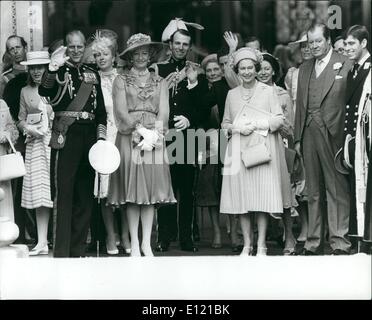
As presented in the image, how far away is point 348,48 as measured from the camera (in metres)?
11.3

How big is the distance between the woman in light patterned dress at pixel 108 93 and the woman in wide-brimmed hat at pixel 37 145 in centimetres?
46

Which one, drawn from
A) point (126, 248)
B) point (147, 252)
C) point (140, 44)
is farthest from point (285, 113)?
point (126, 248)

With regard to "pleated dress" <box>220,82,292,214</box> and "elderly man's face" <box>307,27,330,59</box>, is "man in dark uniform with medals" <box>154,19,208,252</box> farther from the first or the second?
"elderly man's face" <box>307,27,330,59</box>

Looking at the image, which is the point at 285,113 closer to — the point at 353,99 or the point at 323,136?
the point at 323,136

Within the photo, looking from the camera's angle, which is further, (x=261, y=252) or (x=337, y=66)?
(x=337, y=66)

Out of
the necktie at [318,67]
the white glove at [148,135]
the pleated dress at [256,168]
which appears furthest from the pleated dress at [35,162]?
the necktie at [318,67]

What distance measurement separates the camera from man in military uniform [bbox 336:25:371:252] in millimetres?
11211

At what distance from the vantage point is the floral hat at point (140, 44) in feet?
37.0

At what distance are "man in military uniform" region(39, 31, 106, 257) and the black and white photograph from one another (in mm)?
13

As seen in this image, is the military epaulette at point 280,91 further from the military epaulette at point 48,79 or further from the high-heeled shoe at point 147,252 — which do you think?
the military epaulette at point 48,79

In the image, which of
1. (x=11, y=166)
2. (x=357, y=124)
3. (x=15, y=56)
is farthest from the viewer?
(x=15, y=56)

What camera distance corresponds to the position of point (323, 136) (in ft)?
37.3

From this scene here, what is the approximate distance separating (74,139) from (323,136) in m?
A: 2.21
